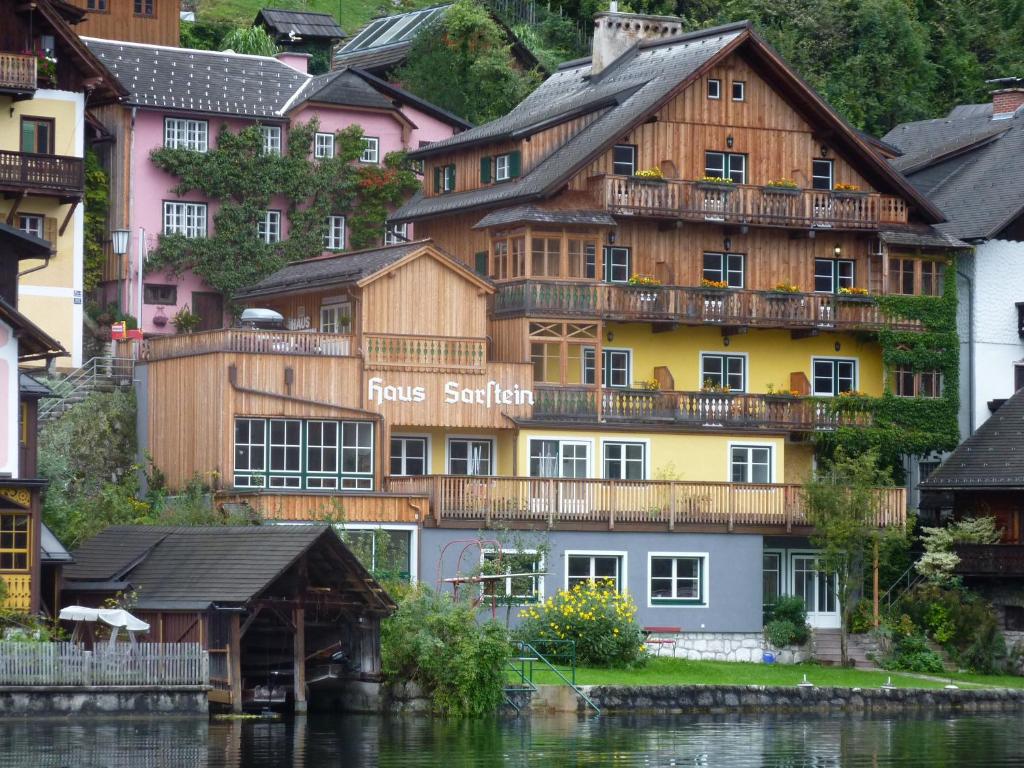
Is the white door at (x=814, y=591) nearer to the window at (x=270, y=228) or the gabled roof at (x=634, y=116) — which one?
the gabled roof at (x=634, y=116)

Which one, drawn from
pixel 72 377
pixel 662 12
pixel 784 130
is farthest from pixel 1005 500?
pixel 662 12

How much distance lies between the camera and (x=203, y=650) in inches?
1917

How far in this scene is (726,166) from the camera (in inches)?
2648

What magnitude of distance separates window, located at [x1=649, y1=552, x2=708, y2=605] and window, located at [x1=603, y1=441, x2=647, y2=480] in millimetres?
3061

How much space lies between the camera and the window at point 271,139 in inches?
2982

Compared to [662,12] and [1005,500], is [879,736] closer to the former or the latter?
[1005,500]

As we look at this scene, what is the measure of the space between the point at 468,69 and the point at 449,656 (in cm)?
4031

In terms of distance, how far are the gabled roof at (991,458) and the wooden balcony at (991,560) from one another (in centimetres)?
170

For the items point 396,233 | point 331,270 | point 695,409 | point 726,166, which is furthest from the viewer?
point 396,233

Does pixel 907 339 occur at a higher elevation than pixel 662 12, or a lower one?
lower

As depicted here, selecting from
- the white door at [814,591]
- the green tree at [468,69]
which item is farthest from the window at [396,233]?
the white door at [814,591]

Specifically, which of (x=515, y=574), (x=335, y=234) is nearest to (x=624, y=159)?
(x=335, y=234)

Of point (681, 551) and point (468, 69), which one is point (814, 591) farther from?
point (468, 69)

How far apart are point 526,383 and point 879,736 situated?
1690cm
